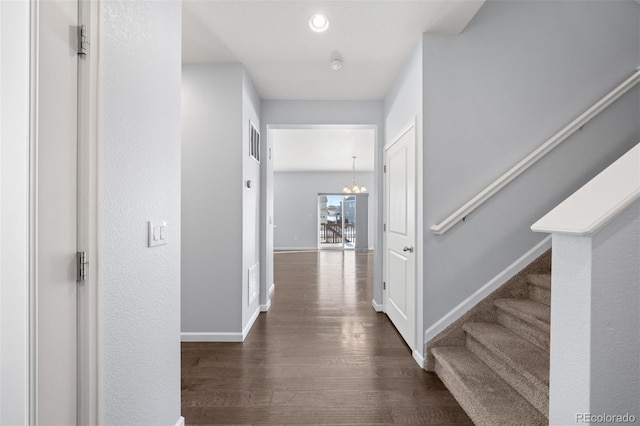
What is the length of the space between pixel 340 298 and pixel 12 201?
3983 millimetres

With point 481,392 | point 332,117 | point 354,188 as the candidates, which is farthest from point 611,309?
point 354,188

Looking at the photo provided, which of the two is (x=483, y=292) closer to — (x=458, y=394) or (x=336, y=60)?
(x=458, y=394)

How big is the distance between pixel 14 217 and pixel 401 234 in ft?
9.03

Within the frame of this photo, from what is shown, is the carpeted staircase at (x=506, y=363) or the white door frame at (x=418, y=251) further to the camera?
the white door frame at (x=418, y=251)

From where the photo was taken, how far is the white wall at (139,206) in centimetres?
112

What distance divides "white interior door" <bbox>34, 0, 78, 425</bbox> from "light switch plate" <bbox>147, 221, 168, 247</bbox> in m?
0.36

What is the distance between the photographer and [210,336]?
299 cm

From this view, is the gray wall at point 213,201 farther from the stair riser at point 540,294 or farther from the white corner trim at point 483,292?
the stair riser at point 540,294

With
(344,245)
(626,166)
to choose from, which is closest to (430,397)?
(626,166)

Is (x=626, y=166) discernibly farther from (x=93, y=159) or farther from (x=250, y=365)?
(x=250, y=365)

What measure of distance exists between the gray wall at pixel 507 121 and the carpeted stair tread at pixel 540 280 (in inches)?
7.7

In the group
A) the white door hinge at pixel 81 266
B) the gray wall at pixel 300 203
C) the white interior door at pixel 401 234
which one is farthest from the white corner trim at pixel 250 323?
the gray wall at pixel 300 203

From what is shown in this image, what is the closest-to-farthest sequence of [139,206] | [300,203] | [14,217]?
[14,217] < [139,206] < [300,203]

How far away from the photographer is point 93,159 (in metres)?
1.04
